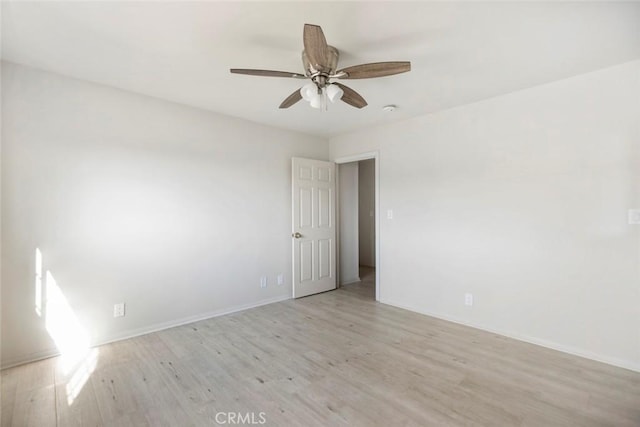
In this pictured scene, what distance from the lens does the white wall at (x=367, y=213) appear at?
6906 mm

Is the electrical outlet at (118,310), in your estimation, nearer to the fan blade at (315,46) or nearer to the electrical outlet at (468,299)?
the fan blade at (315,46)

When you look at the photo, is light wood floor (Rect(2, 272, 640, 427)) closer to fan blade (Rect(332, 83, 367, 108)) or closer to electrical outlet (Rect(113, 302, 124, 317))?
electrical outlet (Rect(113, 302, 124, 317))

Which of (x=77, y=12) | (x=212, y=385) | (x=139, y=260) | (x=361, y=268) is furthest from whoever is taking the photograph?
(x=361, y=268)

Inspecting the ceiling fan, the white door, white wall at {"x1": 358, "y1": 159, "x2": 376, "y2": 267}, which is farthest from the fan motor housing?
white wall at {"x1": 358, "y1": 159, "x2": 376, "y2": 267}

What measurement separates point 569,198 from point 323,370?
263cm

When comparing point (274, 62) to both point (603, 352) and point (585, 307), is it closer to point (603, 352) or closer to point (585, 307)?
point (585, 307)

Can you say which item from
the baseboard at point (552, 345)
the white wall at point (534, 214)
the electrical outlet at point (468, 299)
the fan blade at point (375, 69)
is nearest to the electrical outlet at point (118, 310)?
the fan blade at point (375, 69)

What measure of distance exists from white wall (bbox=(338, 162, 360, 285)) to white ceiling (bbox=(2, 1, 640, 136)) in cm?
234

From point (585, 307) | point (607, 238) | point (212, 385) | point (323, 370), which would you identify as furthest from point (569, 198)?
point (212, 385)

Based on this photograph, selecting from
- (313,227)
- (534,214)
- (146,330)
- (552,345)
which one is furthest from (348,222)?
(146,330)

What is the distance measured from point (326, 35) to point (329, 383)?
2.48m

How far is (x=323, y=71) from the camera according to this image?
2.00 m

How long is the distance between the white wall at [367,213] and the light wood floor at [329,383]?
380 centimetres

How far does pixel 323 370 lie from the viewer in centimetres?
232
